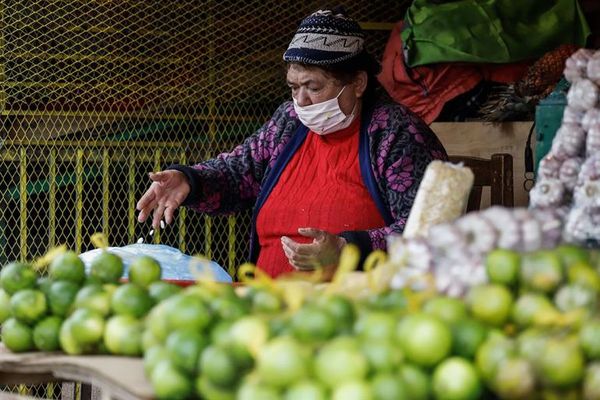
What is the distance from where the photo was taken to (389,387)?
140 cm

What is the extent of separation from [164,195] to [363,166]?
0.69 metres

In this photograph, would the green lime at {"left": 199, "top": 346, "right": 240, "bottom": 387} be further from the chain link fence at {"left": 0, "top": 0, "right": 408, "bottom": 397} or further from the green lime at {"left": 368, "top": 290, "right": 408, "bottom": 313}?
the chain link fence at {"left": 0, "top": 0, "right": 408, "bottom": 397}

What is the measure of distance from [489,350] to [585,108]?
1037 mm

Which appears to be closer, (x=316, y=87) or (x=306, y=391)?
(x=306, y=391)

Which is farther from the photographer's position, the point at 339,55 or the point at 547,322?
the point at 339,55

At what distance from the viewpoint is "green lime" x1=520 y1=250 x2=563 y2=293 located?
65.6 inches

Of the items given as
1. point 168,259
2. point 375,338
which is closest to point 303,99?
point 168,259

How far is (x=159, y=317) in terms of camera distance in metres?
1.73

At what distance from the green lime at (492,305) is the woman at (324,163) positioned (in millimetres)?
1612

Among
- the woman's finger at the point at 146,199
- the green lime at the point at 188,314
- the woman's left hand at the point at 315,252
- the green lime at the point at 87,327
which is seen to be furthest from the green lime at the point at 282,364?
the woman's finger at the point at 146,199

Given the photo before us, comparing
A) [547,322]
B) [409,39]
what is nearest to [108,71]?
[409,39]

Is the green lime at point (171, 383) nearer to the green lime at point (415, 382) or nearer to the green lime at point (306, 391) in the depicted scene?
the green lime at point (306, 391)

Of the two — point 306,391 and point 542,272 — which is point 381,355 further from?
point 542,272

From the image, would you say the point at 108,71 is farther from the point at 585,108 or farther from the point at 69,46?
the point at 585,108
